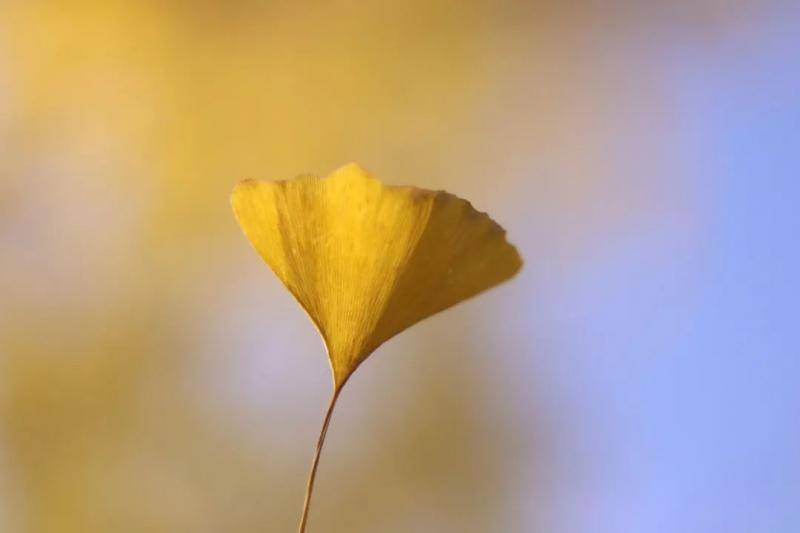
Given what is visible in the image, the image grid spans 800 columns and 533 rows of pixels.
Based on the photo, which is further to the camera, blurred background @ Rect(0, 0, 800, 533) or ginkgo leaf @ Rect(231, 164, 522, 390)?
blurred background @ Rect(0, 0, 800, 533)

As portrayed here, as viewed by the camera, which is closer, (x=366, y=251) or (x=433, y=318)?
(x=366, y=251)

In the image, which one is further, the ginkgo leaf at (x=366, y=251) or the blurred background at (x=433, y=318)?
the blurred background at (x=433, y=318)

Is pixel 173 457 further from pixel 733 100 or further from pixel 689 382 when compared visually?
pixel 733 100

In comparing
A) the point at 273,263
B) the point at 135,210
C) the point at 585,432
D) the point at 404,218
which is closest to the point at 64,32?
the point at 135,210
